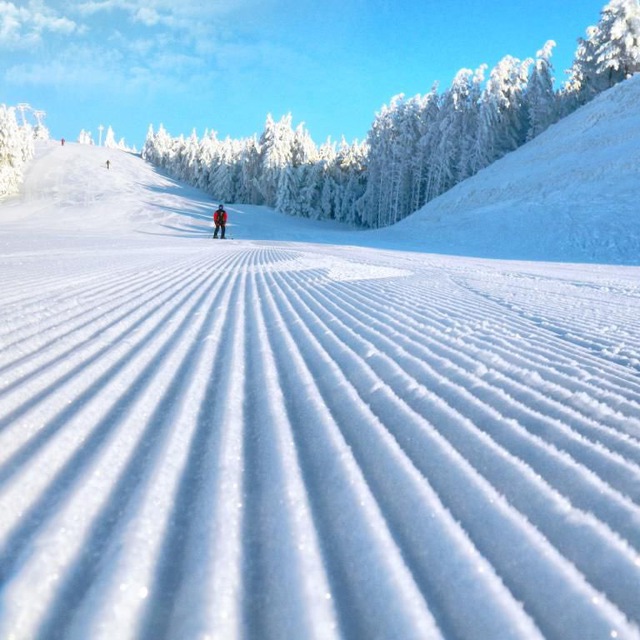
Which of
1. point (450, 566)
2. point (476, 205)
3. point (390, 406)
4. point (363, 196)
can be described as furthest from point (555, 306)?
point (363, 196)

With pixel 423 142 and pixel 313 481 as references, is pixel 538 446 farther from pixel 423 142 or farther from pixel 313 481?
pixel 423 142

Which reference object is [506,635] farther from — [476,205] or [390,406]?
[476,205]

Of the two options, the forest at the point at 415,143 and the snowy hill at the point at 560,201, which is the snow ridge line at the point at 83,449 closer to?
the snowy hill at the point at 560,201

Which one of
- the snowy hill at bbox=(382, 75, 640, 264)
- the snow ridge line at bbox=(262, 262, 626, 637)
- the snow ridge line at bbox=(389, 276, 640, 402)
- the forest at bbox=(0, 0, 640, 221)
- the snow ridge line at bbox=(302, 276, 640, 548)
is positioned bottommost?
the snow ridge line at bbox=(262, 262, 626, 637)

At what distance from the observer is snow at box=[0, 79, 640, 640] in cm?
109

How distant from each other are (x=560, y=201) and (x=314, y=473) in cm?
2285

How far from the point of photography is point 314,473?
1691 mm

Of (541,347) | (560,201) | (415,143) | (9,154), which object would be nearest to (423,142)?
(415,143)

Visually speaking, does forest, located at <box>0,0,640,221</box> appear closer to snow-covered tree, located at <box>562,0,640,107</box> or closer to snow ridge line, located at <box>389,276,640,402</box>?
snow-covered tree, located at <box>562,0,640,107</box>

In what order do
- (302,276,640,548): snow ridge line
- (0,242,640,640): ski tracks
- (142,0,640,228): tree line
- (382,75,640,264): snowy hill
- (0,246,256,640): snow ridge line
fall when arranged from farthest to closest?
(142,0,640,228): tree line
(382,75,640,264): snowy hill
(302,276,640,548): snow ridge line
(0,246,256,640): snow ridge line
(0,242,640,640): ski tracks

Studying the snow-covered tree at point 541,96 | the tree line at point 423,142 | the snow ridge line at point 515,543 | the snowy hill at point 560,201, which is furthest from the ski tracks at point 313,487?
the snow-covered tree at point 541,96

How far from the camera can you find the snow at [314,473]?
3.56ft

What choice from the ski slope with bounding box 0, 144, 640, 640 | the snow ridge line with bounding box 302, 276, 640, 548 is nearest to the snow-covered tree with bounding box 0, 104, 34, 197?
the ski slope with bounding box 0, 144, 640, 640

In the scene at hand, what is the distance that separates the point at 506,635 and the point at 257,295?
16.5 feet
